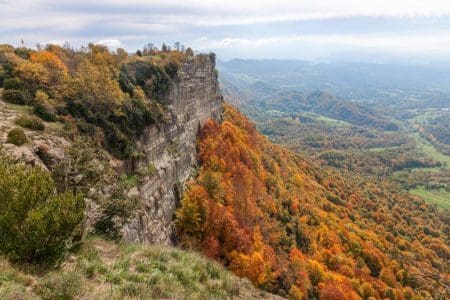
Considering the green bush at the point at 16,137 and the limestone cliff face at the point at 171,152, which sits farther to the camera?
the limestone cliff face at the point at 171,152

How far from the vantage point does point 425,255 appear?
3440 inches

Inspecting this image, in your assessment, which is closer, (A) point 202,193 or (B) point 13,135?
(B) point 13,135

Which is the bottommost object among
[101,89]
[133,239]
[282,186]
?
[282,186]

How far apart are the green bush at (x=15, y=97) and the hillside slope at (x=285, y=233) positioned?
1950 cm

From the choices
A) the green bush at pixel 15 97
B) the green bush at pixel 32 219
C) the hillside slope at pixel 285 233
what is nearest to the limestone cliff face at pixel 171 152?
the hillside slope at pixel 285 233

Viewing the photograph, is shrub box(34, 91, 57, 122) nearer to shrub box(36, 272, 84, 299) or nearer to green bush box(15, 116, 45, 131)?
green bush box(15, 116, 45, 131)

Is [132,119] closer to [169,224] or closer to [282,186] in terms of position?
[169,224]

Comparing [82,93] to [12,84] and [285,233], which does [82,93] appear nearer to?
[12,84]

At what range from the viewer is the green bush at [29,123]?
23422mm

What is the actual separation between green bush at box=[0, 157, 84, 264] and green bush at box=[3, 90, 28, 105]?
50.1ft

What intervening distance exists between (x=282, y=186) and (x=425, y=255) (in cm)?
4489

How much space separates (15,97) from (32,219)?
18120mm

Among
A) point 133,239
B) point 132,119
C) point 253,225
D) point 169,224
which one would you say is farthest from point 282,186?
point 133,239

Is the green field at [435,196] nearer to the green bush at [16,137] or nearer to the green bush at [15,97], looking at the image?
the green bush at [15,97]
